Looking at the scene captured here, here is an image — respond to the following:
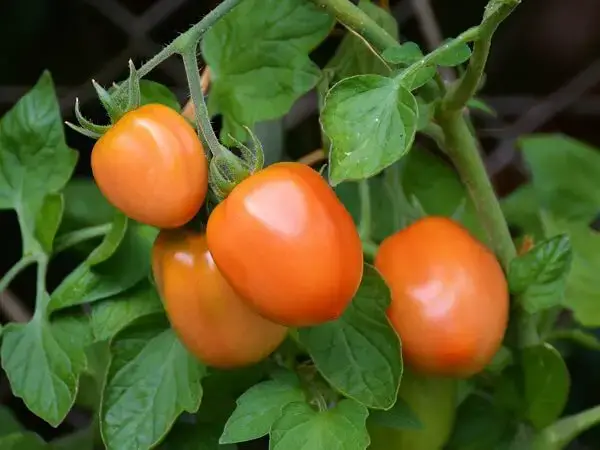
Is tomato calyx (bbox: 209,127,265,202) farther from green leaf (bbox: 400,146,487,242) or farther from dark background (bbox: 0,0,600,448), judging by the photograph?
dark background (bbox: 0,0,600,448)

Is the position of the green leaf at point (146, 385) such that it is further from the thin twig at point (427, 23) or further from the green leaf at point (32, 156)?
the thin twig at point (427, 23)

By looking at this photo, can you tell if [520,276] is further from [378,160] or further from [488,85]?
[488,85]

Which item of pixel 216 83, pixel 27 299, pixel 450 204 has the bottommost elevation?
pixel 27 299

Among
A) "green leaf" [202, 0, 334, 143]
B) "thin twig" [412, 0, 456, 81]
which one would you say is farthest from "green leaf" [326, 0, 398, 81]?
"thin twig" [412, 0, 456, 81]

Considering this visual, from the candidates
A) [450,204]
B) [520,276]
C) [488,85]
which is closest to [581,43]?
[488,85]

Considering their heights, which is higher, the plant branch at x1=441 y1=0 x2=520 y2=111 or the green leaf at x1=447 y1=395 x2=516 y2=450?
the plant branch at x1=441 y1=0 x2=520 y2=111

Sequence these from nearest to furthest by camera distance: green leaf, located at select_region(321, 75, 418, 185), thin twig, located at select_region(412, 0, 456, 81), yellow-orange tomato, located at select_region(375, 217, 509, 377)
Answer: green leaf, located at select_region(321, 75, 418, 185) → yellow-orange tomato, located at select_region(375, 217, 509, 377) → thin twig, located at select_region(412, 0, 456, 81)
